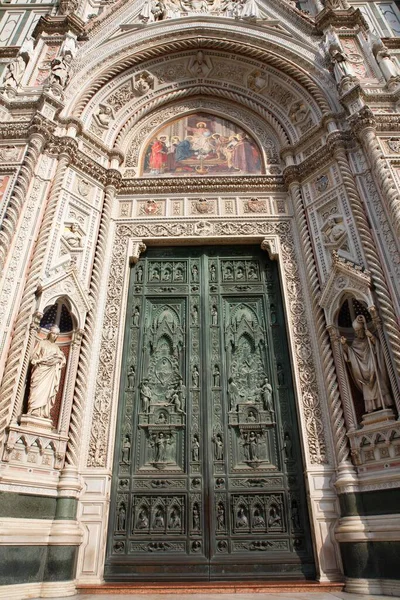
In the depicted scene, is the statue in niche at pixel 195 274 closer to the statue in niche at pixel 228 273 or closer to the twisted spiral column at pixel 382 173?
the statue in niche at pixel 228 273

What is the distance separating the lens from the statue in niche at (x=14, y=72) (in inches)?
308

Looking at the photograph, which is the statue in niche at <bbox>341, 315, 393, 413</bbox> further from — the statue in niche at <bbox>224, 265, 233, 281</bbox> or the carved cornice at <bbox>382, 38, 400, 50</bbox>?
the carved cornice at <bbox>382, 38, 400, 50</bbox>

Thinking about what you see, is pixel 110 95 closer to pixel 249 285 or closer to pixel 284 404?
pixel 249 285

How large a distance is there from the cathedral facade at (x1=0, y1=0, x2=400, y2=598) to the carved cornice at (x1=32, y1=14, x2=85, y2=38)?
5 centimetres

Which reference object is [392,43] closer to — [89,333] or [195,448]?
[89,333]

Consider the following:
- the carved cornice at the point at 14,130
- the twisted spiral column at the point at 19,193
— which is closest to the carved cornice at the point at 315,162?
the twisted spiral column at the point at 19,193

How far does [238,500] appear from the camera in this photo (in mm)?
5477

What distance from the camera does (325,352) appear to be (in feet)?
19.2

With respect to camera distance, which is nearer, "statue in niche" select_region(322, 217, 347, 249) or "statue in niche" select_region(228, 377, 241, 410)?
"statue in niche" select_region(228, 377, 241, 410)

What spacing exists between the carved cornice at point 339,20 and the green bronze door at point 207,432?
5698 mm

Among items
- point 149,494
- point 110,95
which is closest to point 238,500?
point 149,494

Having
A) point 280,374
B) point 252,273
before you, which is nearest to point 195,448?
point 280,374

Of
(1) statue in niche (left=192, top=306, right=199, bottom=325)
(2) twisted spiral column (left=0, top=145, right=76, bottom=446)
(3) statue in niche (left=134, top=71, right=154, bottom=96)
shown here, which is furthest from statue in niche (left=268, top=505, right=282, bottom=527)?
(3) statue in niche (left=134, top=71, right=154, bottom=96)

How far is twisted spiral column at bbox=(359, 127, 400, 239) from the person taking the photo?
578 centimetres
